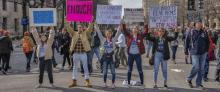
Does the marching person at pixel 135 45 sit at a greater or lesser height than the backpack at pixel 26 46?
greater

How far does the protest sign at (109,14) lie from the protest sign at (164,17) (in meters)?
1.13

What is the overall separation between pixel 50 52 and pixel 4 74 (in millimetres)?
5146

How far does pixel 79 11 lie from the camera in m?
15.7

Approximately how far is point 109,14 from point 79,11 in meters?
2.10

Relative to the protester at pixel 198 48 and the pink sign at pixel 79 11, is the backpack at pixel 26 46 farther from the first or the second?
the protester at pixel 198 48

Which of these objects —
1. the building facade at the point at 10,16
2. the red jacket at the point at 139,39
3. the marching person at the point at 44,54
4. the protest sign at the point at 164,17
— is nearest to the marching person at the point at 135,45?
the red jacket at the point at 139,39

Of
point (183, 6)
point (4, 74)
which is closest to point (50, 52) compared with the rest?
point (4, 74)

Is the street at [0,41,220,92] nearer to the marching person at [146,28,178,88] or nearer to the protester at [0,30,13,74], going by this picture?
the protester at [0,30,13,74]

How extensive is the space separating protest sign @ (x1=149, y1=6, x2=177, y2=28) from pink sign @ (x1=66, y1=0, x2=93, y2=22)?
237cm

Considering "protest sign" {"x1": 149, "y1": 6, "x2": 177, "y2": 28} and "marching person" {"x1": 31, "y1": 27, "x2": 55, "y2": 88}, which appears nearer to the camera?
"marching person" {"x1": 31, "y1": 27, "x2": 55, "y2": 88}

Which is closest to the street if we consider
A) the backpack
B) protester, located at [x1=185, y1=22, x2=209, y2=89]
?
protester, located at [x1=185, y1=22, x2=209, y2=89]

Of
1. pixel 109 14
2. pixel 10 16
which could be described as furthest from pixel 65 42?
pixel 10 16

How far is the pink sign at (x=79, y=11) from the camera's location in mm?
15625

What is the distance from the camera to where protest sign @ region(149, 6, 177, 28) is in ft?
55.8
